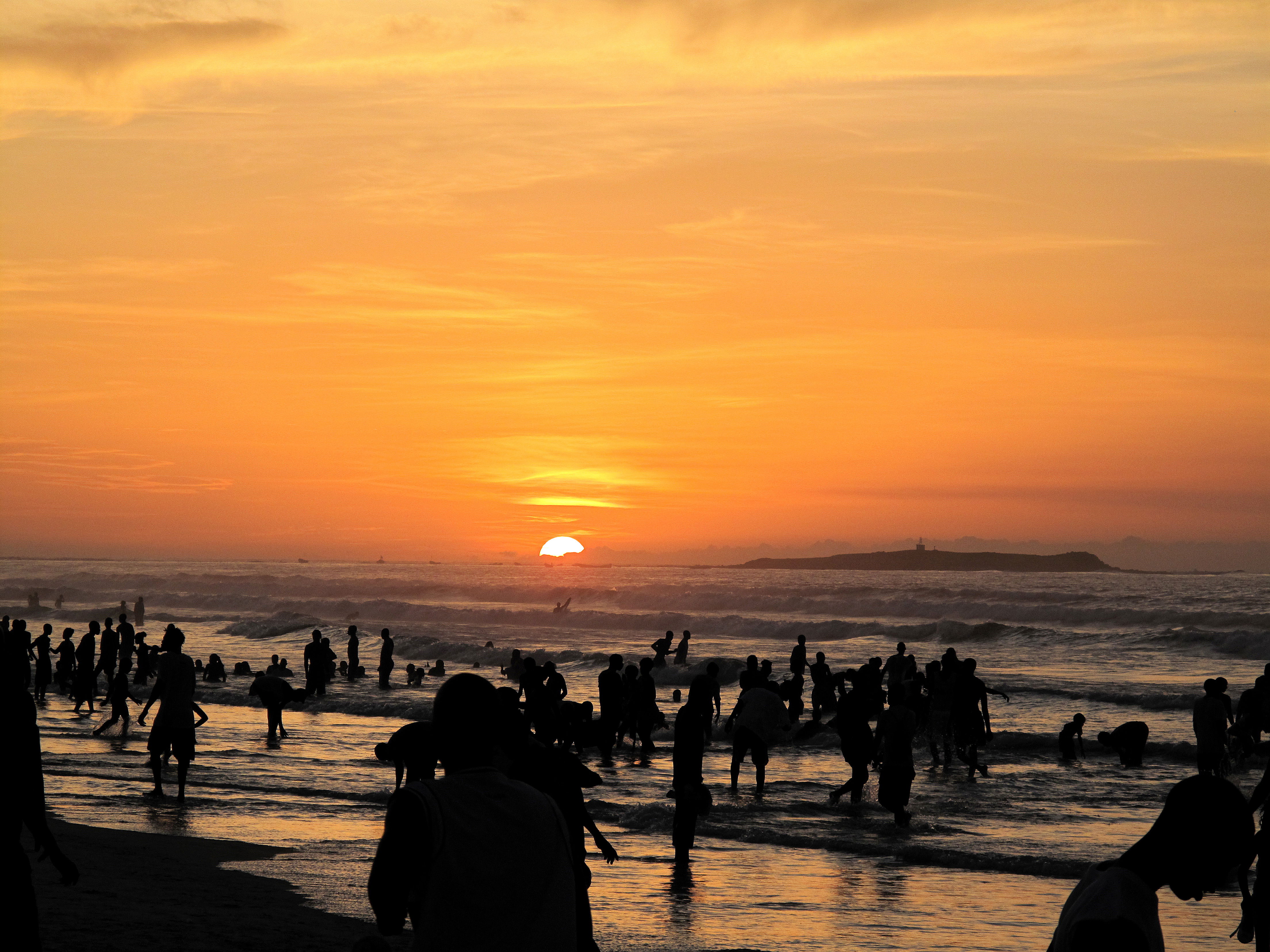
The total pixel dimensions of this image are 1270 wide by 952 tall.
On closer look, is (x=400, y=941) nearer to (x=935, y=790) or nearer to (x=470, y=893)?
(x=470, y=893)

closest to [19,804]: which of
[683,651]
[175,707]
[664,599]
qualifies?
[175,707]

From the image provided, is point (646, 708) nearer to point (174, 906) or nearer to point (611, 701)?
point (611, 701)

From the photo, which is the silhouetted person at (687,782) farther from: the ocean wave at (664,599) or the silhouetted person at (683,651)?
the ocean wave at (664,599)

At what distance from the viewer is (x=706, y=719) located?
21.1 m

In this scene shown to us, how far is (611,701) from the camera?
21.4 m

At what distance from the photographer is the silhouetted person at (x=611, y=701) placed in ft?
68.2

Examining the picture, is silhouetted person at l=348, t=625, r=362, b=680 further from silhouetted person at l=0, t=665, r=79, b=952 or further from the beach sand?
silhouetted person at l=0, t=665, r=79, b=952

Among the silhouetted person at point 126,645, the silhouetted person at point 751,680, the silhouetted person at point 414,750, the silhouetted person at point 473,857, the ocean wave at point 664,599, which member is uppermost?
the silhouetted person at point 473,857

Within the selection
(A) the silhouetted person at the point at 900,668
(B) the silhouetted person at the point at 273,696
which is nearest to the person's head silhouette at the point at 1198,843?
(A) the silhouetted person at the point at 900,668

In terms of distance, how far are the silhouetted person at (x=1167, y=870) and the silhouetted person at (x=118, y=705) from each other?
23039 millimetres

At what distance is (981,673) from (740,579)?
10989 centimetres

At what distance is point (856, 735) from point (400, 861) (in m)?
13.7

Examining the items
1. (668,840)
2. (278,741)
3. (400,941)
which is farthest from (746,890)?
(278,741)

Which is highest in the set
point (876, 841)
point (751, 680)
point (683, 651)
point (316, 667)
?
point (751, 680)
